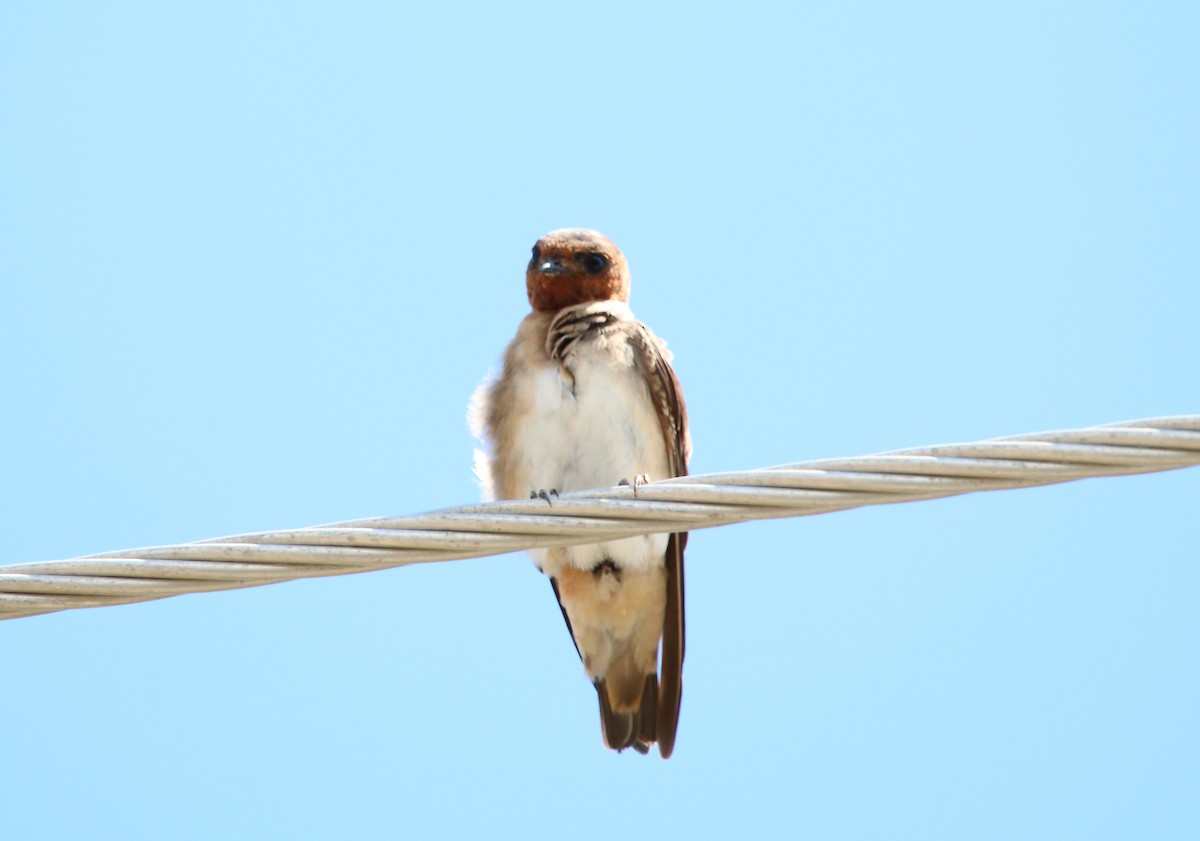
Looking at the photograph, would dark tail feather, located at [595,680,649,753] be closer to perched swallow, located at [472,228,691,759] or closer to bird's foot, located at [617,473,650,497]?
perched swallow, located at [472,228,691,759]

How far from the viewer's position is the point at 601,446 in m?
5.96

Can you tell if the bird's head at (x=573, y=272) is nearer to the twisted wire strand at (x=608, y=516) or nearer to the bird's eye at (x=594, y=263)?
the bird's eye at (x=594, y=263)

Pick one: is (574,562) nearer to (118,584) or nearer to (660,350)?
(660,350)

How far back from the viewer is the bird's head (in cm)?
678

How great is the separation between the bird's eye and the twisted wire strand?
307 cm

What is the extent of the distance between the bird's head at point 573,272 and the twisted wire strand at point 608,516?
3.01 m

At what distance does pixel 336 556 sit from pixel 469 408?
9.32ft

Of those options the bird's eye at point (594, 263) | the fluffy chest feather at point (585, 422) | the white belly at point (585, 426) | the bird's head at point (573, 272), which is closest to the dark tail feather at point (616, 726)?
the fluffy chest feather at point (585, 422)

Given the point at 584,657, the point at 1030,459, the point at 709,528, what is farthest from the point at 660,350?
the point at 1030,459

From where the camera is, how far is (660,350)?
6.19 meters

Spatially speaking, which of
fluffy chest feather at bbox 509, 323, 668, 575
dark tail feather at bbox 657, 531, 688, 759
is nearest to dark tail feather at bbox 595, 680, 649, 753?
dark tail feather at bbox 657, 531, 688, 759

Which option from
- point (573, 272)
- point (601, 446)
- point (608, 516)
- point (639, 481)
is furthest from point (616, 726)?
point (608, 516)

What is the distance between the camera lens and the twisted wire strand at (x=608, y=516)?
11.4 ft

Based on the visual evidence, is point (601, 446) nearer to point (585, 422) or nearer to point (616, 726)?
point (585, 422)
